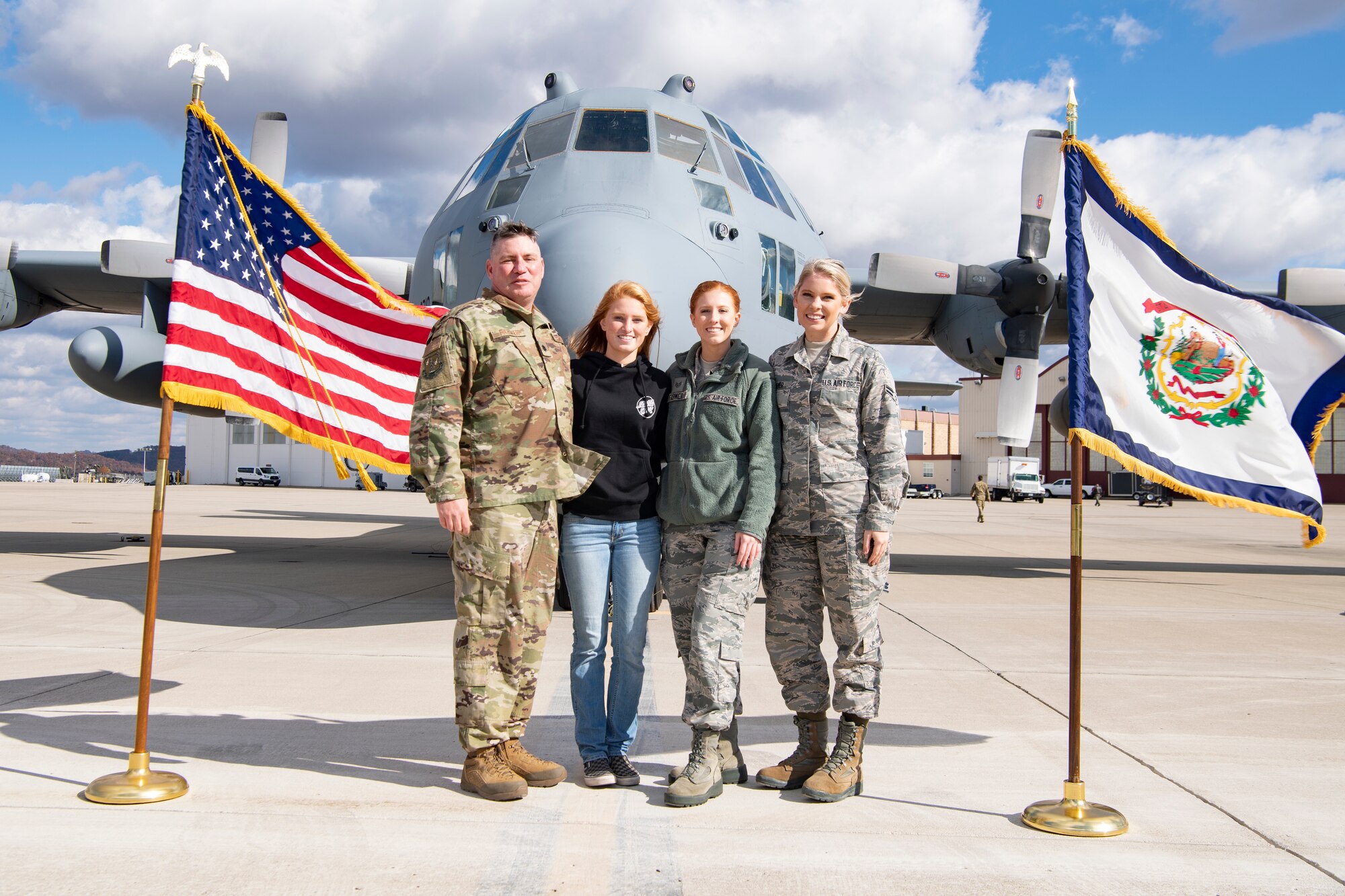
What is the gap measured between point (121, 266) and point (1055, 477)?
6264cm

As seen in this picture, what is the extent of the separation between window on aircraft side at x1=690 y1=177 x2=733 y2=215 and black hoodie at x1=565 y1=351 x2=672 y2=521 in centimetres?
392

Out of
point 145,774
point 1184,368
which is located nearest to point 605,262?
point 1184,368

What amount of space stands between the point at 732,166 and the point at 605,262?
288cm

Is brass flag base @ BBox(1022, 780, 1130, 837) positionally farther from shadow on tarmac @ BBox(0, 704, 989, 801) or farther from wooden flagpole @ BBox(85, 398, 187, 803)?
wooden flagpole @ BBox(85, 398, 187, 803)

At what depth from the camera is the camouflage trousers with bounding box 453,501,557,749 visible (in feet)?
11.6

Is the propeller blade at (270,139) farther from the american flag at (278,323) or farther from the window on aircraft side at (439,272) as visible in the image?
the american flag at (278,323)

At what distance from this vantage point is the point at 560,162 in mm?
7488

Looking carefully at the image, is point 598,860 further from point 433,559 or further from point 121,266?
point 121,266

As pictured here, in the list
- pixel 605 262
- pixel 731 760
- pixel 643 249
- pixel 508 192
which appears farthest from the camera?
pixel 508 192

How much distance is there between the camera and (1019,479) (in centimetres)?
5072

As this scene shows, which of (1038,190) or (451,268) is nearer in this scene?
(451,268)

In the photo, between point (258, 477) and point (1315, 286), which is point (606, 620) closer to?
point (1315, 286)

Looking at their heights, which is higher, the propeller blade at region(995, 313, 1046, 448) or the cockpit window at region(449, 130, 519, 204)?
the cockpit window at region(449, 130, 519, 204)

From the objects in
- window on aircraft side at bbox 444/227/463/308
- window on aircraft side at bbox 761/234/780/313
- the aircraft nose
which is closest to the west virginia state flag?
the aircraft nose
